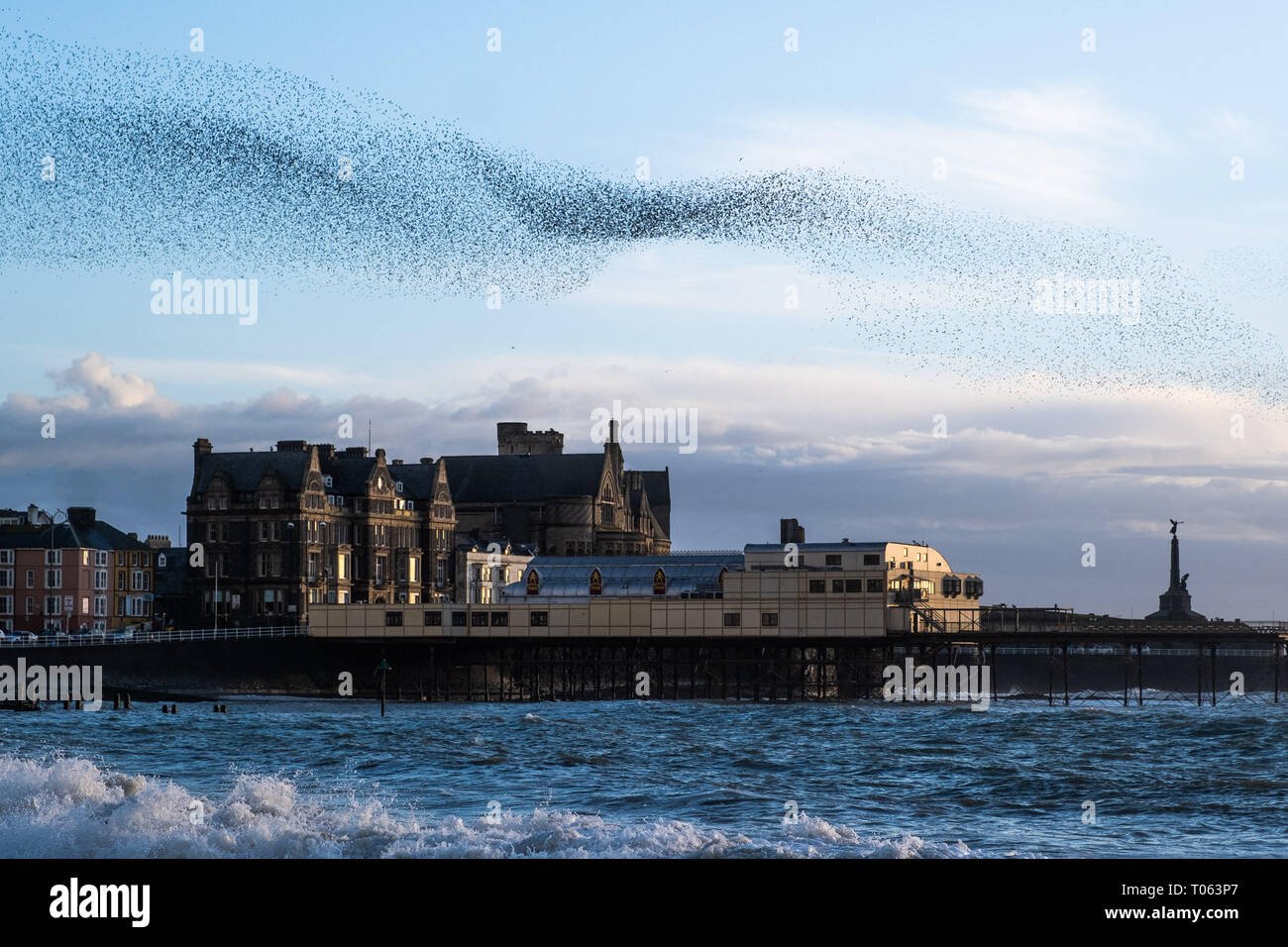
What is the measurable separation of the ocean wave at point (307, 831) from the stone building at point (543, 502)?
137 metres

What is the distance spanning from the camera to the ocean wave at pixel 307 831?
31484 millimetres

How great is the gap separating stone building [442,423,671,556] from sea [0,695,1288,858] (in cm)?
9016

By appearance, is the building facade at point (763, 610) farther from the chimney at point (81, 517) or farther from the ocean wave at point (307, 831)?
the ocean wave at point (307, 831)

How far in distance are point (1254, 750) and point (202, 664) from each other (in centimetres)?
7588

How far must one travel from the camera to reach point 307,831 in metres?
33.6

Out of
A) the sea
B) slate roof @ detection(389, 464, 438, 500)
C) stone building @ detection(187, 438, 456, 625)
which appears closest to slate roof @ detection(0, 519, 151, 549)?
stone building @ detection(187, 438, 456, 625)

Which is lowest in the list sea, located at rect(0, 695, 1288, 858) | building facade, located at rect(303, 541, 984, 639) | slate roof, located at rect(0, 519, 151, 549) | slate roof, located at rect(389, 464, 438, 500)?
sea, located at rect(0, 695, 1288, 858)

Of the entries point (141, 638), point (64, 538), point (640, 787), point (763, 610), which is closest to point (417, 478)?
point (64, 538)

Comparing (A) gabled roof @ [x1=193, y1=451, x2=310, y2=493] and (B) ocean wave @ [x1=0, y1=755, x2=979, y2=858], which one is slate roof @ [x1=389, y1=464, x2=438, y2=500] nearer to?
(A) gabled roof @ [x1=193, y1=451, x2=310, y2=493]

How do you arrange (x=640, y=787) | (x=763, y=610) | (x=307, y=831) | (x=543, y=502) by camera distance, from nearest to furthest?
1. (x=307, y=831)
2. (x=640, y=787)
3. (x=763, y=610)
4. (x=543, y=502)

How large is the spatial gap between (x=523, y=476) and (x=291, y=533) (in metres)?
44.1

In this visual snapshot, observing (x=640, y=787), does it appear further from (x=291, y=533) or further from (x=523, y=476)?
(x=523, y=476)

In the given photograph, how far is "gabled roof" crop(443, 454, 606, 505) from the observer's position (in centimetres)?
18262
